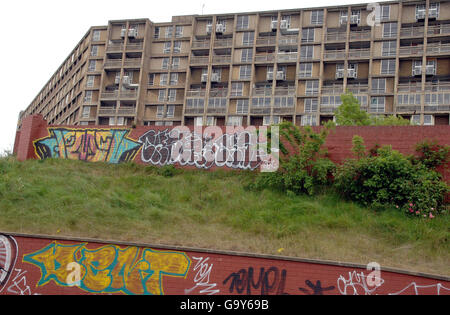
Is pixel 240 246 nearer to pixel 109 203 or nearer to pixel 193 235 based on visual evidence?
pixel 193 235

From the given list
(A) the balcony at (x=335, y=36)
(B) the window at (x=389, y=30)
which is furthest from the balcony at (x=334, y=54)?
(B) the window at (x=389, y=30)

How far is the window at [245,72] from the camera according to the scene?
48703 mm

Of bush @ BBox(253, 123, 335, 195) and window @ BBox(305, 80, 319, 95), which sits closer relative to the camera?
bush @ BBox(253, 123, 335, 195)

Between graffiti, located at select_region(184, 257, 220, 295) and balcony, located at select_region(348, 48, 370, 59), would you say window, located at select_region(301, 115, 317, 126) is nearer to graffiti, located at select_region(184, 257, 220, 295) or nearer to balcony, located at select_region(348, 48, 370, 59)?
balcony, located at select_region(348, 48, 370, 59)

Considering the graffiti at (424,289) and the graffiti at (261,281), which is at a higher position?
the graffiti at (424,289)

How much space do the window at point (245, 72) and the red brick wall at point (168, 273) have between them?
1512 inches

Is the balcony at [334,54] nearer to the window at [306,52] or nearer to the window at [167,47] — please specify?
the window at [306,52]

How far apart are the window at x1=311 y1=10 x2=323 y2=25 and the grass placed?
1330 inches

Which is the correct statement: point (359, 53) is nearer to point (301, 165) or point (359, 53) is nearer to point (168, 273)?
point (301, 165)

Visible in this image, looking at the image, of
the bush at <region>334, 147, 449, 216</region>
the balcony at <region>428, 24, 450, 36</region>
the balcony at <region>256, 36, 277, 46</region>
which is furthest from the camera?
the balcony at <region>256, 36, 277, 46</region>

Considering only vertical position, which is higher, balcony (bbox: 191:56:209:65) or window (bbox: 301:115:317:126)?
balcony (bbox: 191:56:209:65)

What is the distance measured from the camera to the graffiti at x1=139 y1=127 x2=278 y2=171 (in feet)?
63.0

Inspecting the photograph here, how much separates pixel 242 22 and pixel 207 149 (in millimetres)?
33723

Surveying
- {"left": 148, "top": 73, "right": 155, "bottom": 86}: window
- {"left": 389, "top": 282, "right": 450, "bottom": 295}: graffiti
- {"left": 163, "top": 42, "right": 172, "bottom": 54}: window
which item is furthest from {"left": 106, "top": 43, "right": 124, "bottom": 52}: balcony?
{"left": 389, "top": 282, "right": 450, "bottom": 295}: graffiti
